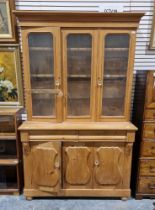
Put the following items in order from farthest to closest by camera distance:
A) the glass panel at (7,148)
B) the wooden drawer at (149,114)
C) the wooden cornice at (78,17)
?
the glass panel at (7,148) < the wooden drawer at (149,114) < the wooden cornice at (78,17)

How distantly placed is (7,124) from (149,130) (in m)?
1.57

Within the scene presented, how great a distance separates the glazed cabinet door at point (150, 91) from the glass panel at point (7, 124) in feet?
4.87

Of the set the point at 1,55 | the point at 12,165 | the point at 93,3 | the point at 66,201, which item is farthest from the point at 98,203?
the point at 93,3

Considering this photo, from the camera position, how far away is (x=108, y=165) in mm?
2100

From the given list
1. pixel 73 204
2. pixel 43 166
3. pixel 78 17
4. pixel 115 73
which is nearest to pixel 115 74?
pixel 115 73

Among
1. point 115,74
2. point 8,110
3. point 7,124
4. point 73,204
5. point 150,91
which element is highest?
point 115,74

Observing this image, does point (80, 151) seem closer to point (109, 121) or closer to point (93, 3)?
point (109, 121)

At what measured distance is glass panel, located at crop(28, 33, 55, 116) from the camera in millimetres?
1926

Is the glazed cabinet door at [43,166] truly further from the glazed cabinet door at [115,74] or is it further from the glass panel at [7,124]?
the glazed cabinet door at [115,74]

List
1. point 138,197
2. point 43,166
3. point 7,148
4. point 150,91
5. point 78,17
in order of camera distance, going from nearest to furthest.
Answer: point 78,17 → point 150,91 → point 43,166 → point 138,197 → point 7,148

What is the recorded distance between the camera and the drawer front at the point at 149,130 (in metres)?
2.04

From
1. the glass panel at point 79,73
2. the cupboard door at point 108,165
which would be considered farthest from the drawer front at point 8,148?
the cupboard door at point 108,165

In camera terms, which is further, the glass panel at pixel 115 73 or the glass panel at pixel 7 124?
the glass panel at pixel 7 124

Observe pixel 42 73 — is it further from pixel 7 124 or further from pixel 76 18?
pixel 7 124
